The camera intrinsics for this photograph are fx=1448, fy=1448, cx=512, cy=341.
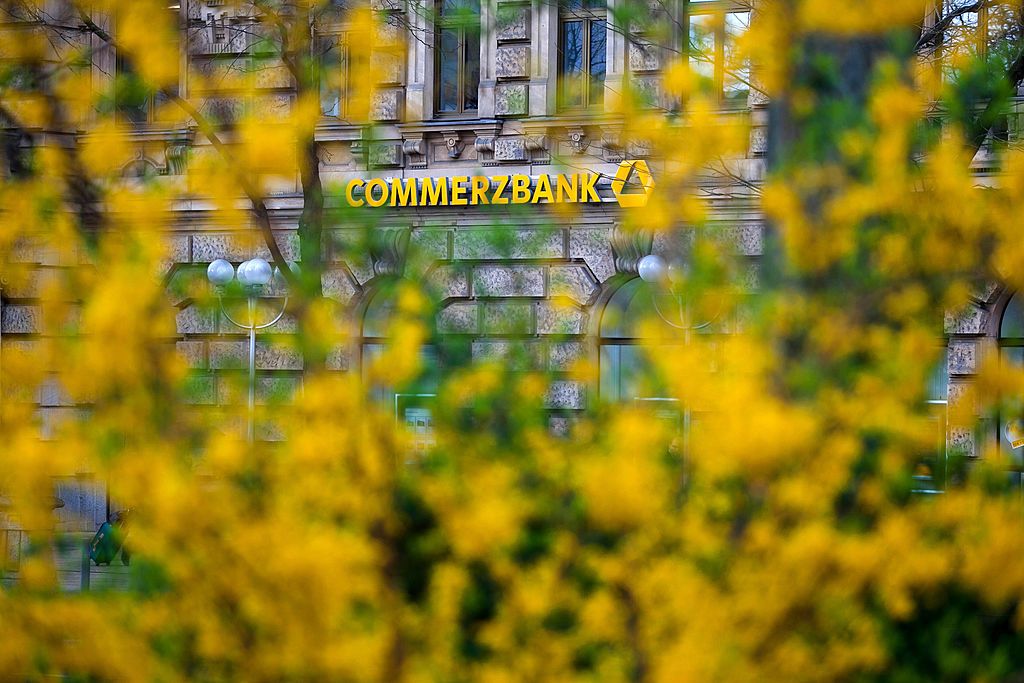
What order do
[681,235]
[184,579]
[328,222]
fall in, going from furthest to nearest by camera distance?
[328,222] < [681,235] < [184,579]

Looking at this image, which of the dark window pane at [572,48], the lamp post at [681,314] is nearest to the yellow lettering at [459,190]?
the dark window pane at [572,48]

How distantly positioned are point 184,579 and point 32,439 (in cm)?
60

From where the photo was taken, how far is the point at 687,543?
2885 millimetres

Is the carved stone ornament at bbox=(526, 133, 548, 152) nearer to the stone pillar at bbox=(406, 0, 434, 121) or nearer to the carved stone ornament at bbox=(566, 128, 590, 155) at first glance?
the carved stone ornament at bbox=(566, 128, 590, 155)

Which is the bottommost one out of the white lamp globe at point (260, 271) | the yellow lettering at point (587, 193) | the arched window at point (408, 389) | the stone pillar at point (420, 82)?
the arched window at point (408, 389)

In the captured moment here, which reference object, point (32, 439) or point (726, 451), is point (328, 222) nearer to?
point (32, 439)

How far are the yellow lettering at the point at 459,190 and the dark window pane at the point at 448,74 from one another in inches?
32.6

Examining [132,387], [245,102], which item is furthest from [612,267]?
[132,387]

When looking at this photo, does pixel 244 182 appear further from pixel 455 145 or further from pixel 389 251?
pixel 455 145

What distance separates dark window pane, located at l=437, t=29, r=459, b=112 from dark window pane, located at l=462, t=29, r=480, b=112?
0.31 feet

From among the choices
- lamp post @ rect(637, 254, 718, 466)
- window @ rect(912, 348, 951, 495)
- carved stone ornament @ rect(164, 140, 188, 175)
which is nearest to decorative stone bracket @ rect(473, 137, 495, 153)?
carved stone ornament @ rect(164, 140, 188, 175)

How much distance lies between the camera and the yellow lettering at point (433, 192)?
14594 mm

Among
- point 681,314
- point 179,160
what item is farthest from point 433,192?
point 681,314

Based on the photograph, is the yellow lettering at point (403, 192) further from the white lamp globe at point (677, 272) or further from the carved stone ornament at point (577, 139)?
the white lamp globe at point (677, 272)
